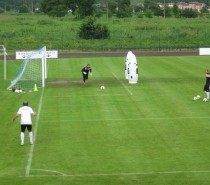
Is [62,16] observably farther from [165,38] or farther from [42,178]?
[42,178]

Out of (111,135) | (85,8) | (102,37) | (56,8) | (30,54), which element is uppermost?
(56,8)

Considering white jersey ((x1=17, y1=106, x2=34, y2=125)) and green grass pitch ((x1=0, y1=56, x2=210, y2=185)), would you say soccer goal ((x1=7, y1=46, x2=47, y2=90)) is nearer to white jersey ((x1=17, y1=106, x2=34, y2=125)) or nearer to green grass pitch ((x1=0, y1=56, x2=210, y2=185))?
green grass pitch ((x1=0, y1=56, x2=210, y2=185))

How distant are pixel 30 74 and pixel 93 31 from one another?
4006 cm

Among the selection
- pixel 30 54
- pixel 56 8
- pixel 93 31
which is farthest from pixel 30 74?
pixel 56 8

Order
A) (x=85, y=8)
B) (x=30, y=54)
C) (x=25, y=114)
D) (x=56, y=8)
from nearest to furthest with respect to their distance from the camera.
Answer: (x=25, y=114)
(x=30, y=54)
(x=85, y=8)
(x=56, y=8)

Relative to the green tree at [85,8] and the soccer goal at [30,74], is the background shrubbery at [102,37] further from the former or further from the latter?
the green tree at [85,8]

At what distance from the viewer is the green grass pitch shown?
20266mm

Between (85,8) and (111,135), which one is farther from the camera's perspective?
(85,8)

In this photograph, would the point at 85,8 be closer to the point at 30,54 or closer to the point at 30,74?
the point at 30,74

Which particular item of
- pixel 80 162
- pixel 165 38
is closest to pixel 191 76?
pixel 80 162

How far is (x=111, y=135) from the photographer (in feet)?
86.8

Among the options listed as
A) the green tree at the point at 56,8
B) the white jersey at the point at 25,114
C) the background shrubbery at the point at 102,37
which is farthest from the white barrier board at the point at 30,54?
the green tree at the point at 56,8

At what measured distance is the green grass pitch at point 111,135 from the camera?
66.5ft

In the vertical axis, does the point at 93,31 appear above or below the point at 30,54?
above
